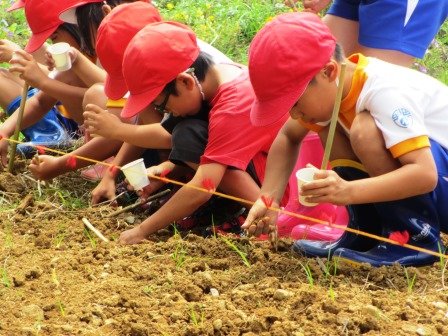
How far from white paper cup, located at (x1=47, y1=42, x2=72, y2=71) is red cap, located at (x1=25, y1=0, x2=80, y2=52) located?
309 millimetres

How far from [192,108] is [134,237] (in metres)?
0.53

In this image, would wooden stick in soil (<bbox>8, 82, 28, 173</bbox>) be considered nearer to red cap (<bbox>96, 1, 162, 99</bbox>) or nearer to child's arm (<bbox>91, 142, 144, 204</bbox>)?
child's arm (<bbox>91, 142, 144, 204</bbox>)

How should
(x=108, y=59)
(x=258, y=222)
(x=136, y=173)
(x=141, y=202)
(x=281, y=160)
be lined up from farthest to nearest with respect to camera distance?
(x=141, y=202) < (x=108, y=59) < (x=136, y=173) < (x=281, y=160) < (x=258, y=222)

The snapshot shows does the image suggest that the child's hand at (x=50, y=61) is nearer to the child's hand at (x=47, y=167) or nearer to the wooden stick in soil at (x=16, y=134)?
the wooden stick in soil at (x=16, y=134)

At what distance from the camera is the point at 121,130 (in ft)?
11.8

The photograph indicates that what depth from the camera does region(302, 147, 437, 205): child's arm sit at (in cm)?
273

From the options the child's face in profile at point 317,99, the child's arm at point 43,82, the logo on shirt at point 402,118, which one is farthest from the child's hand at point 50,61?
the logo on shirt at point 402,118

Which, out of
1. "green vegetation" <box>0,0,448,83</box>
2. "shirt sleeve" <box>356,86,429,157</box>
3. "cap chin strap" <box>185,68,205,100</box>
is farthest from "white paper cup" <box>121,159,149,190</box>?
"green vegetation" <box>0,0,448,83</box>

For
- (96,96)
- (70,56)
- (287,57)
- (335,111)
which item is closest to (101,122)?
(96,96)

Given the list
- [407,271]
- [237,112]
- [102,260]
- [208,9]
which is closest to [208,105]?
[237,112]

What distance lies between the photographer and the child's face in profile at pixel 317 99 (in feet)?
9.39

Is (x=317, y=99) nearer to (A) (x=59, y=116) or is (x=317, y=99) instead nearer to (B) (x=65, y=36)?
(B) (x=65, y=36)

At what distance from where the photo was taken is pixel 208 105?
11.5ft

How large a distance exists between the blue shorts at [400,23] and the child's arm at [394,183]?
41.6 inches
